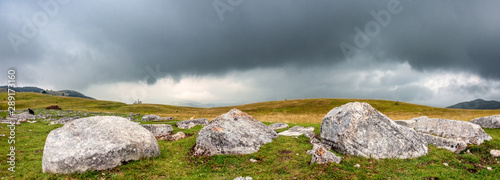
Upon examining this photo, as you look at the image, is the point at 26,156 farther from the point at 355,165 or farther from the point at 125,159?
the point at 355,165

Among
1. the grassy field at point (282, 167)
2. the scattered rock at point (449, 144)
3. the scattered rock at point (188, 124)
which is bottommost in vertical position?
the grassy field at point (282, 167)

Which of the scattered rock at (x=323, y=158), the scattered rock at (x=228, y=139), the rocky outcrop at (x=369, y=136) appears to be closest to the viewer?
the scattered rock at (x=323, y=158)

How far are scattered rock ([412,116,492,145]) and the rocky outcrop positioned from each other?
232 inches

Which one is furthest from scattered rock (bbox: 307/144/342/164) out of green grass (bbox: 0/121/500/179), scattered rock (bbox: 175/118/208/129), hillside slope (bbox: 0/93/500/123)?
hillside slope (bbox: 0/93/500/123)

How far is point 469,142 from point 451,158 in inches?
261

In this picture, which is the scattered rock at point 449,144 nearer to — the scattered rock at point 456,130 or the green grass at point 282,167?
the green grass at point 282,167

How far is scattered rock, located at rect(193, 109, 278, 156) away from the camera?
677 inches

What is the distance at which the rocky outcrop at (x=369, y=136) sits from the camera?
15.6 metres

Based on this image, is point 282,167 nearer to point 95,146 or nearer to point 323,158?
point 323,158

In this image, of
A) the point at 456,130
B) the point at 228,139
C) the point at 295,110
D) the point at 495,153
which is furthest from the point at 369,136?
the point at 295,110

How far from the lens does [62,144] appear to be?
13492 millimetres

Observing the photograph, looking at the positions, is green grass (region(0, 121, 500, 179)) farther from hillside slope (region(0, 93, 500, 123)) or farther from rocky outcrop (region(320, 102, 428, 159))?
hillside slope (region(0, 93, 500, 123))

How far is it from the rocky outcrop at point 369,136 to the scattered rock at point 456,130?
5.89 m

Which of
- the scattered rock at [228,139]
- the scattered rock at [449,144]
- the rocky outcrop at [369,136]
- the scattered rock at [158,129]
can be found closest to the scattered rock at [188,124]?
the scattered rock at [158,129]
